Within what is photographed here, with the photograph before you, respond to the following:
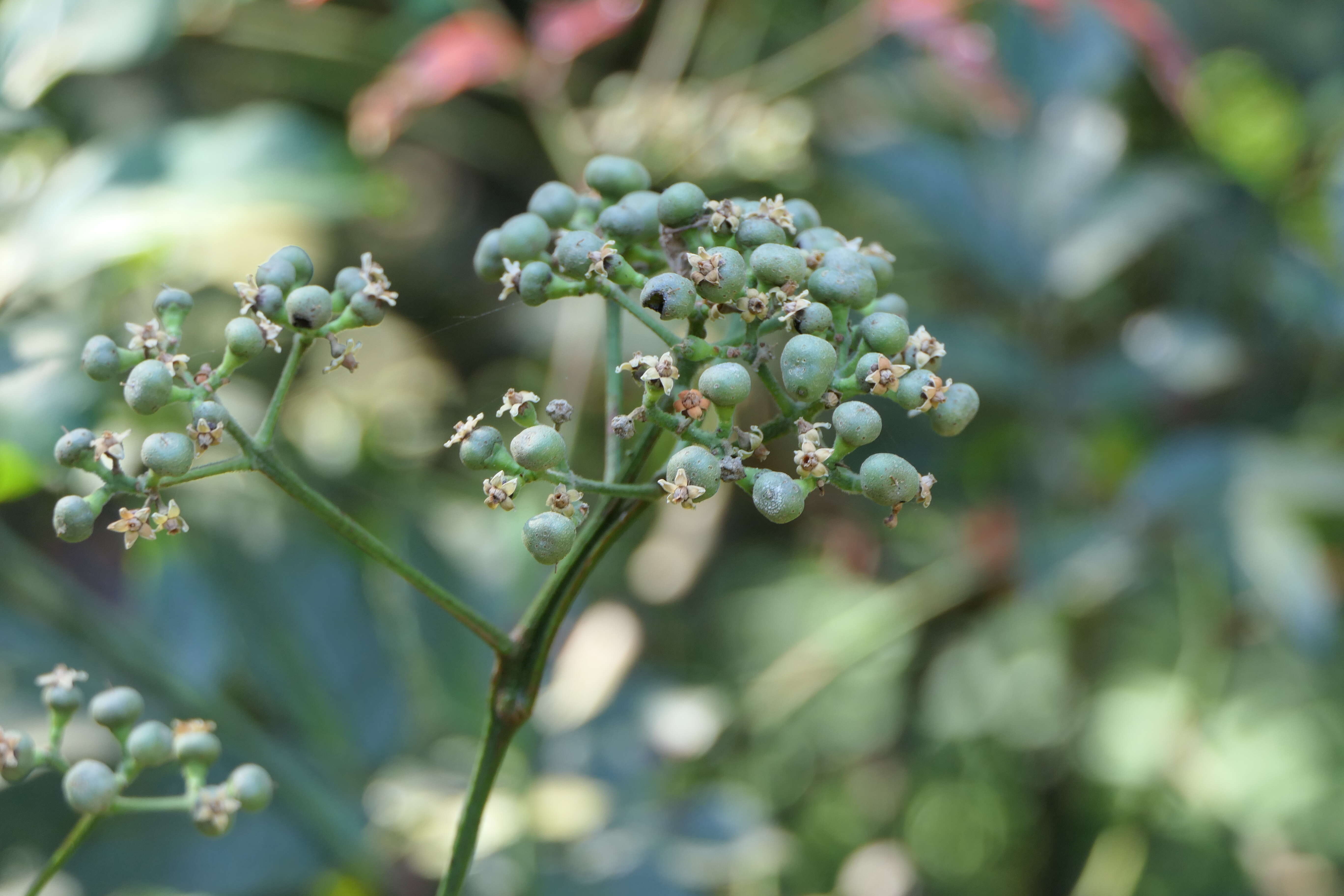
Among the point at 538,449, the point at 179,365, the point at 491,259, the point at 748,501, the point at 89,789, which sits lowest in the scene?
the point at 89,789

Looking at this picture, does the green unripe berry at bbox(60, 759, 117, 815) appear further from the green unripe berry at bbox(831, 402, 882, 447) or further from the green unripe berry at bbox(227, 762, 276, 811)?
the green unripe berry at bbox(831, 402, 882, 447)

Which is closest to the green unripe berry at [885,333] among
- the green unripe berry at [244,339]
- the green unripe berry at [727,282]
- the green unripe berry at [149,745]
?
the green unripe berry at [727,282]

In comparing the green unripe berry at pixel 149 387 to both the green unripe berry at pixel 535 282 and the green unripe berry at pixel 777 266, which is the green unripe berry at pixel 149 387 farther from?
the green unripe berry at pixel 777 266

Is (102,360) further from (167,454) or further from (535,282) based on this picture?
(535,282)

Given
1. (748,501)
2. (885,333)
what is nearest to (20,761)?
(885,333)

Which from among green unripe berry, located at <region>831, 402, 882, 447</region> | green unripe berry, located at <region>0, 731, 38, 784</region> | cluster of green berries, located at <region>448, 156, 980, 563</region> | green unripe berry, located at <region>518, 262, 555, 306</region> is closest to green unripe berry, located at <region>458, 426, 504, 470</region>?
cluster of green berries, located at <region>448, 156, 980, 563</region>

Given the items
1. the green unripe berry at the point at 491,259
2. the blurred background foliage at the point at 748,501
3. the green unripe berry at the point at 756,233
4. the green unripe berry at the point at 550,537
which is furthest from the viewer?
the blurred background foliage at the point at 748,501
